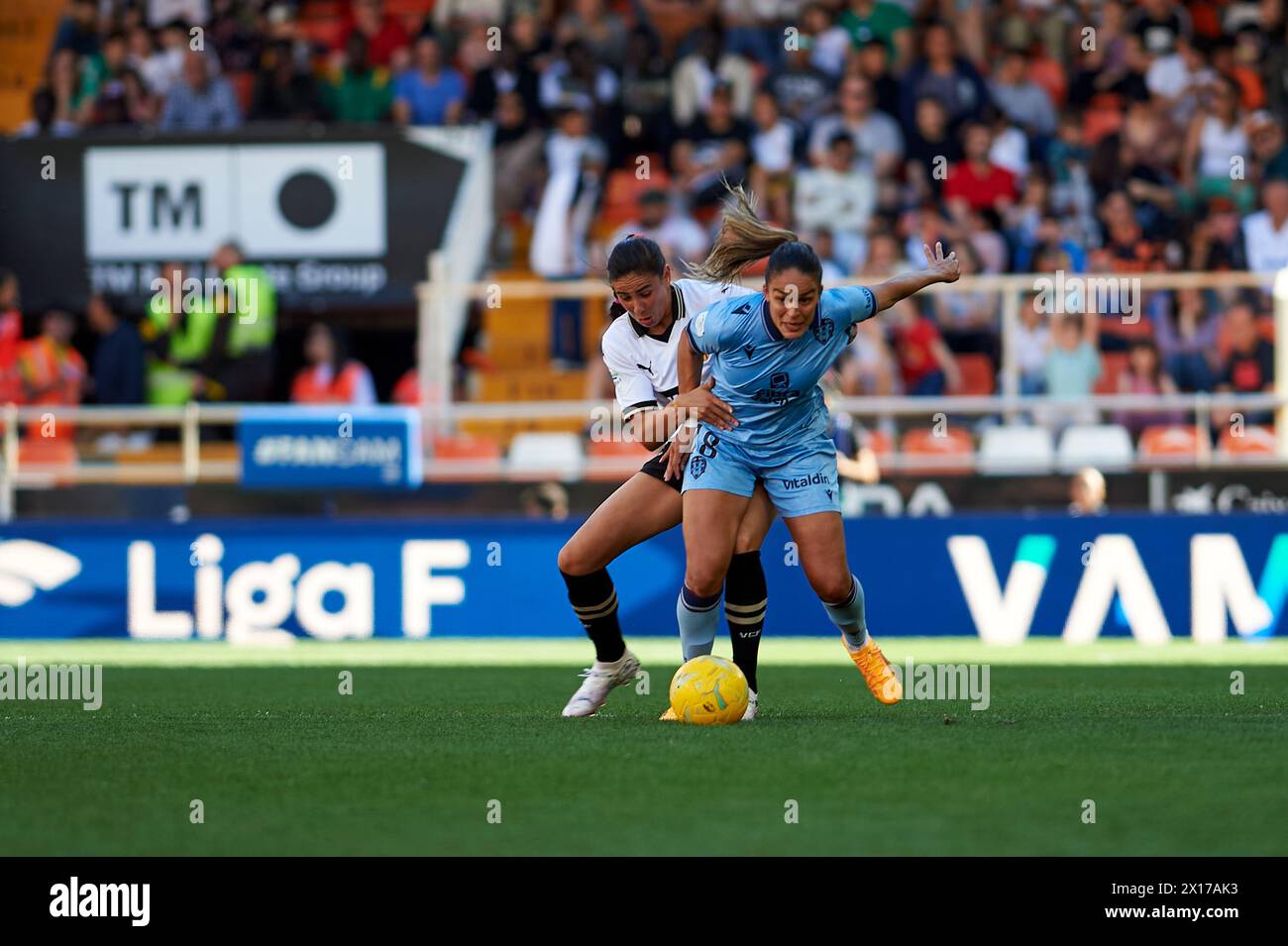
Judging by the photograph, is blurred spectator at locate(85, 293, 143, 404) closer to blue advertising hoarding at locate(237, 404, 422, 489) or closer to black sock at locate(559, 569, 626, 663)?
blue advertising hoarding at locate(237, 404, 422, 489)

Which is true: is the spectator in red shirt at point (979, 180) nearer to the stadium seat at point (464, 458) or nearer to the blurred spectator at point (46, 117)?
the stadium seat at point (464, 458)

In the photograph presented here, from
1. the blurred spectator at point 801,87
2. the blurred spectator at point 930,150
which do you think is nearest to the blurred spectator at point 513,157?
the blurred spectator at point 801,87

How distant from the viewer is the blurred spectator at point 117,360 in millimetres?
18359

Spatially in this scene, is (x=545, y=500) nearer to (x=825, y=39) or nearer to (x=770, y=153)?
(x=770, y=153)

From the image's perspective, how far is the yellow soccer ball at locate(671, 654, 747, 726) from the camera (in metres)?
8.46

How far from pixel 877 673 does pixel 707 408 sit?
1525 mm

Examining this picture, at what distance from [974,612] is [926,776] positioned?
894 cm

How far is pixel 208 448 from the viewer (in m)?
18.0

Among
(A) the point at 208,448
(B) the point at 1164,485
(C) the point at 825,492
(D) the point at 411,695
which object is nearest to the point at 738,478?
(C) the point at 825,492

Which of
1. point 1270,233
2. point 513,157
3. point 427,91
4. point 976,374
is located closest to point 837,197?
point 976,374

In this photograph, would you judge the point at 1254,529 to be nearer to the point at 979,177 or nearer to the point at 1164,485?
the point at 1164,485

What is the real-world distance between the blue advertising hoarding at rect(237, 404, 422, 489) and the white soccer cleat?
24.7ft

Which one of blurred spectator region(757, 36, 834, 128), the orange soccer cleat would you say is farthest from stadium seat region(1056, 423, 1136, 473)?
the orange soccer cleat

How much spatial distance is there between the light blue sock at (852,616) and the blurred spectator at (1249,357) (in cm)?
881
